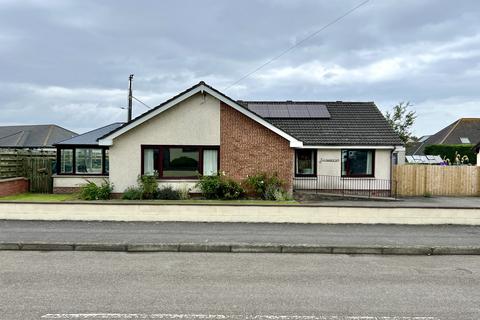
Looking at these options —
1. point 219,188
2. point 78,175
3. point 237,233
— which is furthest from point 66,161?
point 237,233

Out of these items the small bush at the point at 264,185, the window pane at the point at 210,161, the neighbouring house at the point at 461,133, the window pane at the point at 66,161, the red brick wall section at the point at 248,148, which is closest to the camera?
the small bush at the point at 264,185

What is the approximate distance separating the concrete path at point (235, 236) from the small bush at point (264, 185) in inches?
230

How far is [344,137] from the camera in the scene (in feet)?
67.1

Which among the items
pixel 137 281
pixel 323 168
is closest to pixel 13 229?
pixel 137 281

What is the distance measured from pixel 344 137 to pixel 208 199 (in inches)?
334

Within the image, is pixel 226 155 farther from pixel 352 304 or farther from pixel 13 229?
pixel 352 304

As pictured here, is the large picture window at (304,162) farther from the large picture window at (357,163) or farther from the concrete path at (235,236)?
the concrete path at (235,236)

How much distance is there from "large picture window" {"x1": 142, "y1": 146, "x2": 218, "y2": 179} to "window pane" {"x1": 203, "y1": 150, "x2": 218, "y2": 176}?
0.18ft

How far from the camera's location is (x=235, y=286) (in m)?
5.93

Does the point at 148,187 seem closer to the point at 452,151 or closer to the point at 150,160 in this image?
the point at 150,160

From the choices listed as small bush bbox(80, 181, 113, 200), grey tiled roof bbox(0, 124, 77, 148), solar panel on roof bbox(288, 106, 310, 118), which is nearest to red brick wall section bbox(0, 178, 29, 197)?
small bush bbox(80, 181, 113, 200)

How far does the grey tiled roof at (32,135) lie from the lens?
41.4 m

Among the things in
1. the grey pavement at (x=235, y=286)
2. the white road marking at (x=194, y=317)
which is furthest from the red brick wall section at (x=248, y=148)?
the white road marking at (x=194, y=317)

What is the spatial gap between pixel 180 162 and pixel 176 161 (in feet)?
0.64
